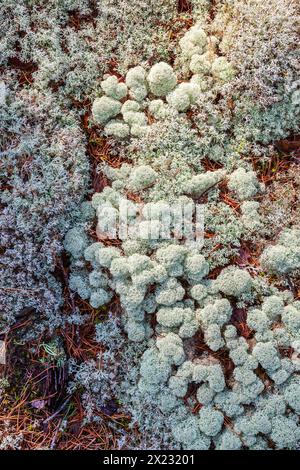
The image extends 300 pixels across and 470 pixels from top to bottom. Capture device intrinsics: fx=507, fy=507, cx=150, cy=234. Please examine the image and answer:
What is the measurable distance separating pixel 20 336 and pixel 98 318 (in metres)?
0.57

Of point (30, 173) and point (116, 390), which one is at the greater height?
point (30, 173)

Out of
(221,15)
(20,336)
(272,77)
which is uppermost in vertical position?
(221,15)

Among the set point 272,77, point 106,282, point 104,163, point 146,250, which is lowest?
point 106,282

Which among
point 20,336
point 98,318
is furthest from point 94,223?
point 20,336

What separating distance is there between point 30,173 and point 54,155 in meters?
0.22

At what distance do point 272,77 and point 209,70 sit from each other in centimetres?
45

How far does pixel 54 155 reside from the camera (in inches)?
142

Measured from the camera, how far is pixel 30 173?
3543 mm

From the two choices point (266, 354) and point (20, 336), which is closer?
point (266, 354)

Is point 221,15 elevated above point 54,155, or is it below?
above
